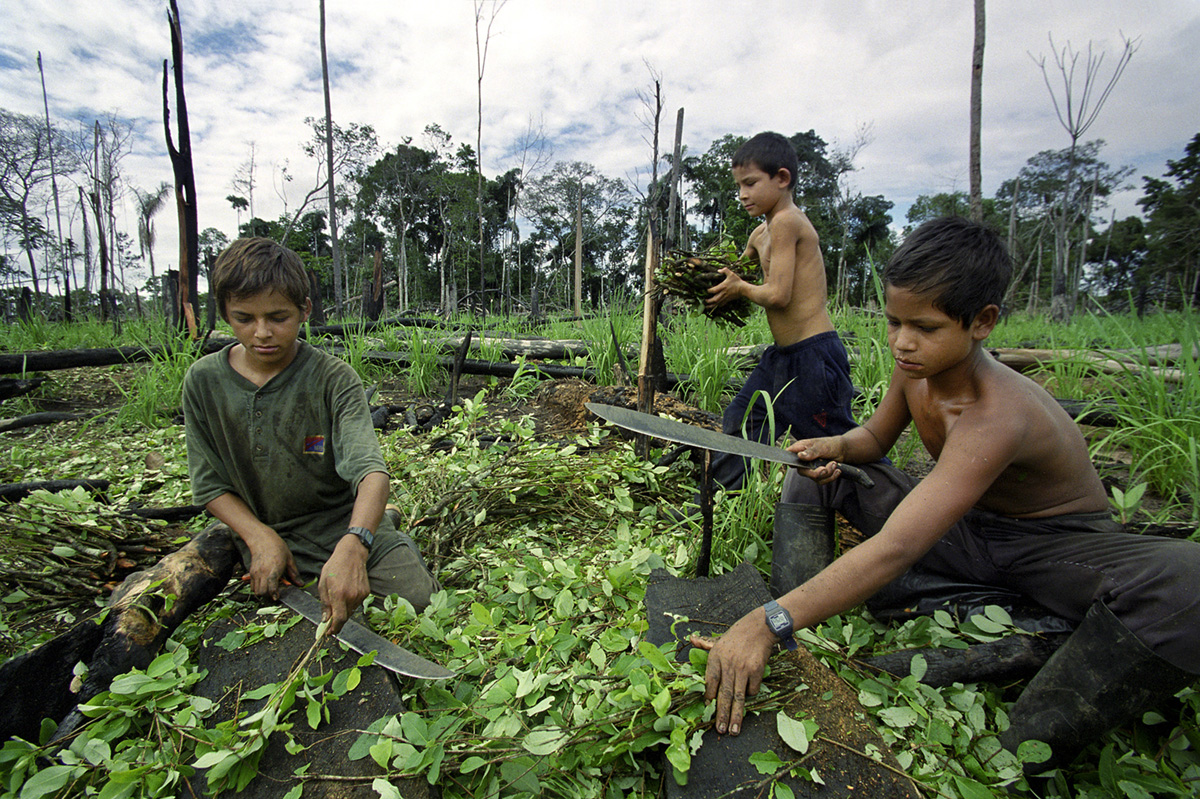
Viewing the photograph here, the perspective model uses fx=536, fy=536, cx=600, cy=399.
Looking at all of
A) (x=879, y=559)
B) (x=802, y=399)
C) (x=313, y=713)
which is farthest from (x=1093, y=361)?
(x=313, y=713)

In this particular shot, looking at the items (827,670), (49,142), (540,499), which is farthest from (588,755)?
(49,142)

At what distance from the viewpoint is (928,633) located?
56.2 inches

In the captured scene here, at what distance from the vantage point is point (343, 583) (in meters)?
1.36

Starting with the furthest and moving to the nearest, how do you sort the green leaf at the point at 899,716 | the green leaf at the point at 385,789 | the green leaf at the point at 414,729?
1. the green leaf at the point at 899,716
2. the green leaf at the point at 414,729
3. the green leaf at the point at 385,789

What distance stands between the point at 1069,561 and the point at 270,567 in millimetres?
2106

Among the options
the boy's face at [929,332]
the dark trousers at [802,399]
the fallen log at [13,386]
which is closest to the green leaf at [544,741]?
the boy's face at [929,332]

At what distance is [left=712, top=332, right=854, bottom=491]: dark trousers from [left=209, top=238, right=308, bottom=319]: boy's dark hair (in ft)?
5.82

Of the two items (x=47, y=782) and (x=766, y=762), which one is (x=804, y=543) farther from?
(x=47, y=782)

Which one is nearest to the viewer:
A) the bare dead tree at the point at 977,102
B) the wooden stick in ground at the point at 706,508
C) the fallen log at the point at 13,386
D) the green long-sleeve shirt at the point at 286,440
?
the wooden stick in ground at the point at 706,508

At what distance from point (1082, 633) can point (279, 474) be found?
7.23 ft

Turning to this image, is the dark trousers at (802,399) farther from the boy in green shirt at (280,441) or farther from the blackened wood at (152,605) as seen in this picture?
the blackened wood at (152,605)

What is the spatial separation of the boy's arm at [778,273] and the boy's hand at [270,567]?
2.03 meters

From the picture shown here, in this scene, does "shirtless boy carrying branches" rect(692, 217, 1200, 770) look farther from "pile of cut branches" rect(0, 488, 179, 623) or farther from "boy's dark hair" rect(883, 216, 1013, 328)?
"pile of cut branches" rect(0, 488, 179, 623)

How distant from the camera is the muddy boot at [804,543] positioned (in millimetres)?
1592
